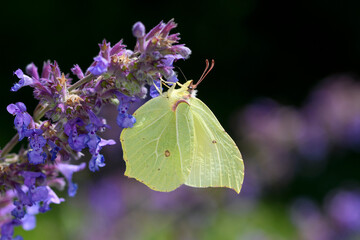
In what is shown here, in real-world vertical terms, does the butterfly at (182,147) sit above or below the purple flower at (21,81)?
below

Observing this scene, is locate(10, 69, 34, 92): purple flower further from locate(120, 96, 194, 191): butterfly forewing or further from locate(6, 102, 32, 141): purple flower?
locate(120, 96, 194, 191): butterfly forewing

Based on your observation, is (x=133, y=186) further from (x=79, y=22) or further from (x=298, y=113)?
(x=79, y=22)

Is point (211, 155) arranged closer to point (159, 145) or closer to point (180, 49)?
point (159, 145)

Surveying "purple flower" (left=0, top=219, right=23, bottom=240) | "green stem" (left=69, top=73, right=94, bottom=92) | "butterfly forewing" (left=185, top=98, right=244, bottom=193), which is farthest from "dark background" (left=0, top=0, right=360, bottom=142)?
"green stem" (left=69, top=73, right=94, bottom=92)

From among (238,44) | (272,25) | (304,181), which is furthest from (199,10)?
(304,181)

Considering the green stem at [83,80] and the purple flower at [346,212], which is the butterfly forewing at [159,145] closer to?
the green stem at [83,80]

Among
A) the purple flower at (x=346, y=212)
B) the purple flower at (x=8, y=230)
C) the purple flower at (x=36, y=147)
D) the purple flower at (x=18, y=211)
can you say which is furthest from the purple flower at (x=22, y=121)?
the purple flower at (x=346, y=212)
